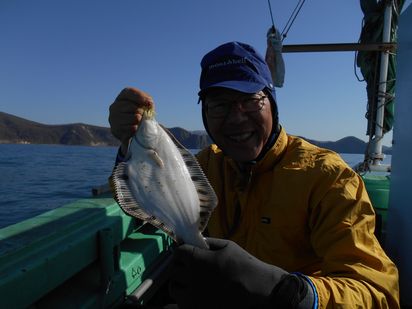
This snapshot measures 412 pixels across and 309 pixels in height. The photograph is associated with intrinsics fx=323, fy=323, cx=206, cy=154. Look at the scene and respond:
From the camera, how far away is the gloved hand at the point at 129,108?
2.47m

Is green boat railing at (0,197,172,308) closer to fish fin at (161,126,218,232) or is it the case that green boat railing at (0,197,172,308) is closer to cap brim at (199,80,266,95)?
fish fin at (161,126,218,232)

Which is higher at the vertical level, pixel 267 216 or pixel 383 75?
pixel 383 75

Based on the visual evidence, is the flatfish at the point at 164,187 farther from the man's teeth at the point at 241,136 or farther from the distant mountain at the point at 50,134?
the distant mountain at the point at 50,134

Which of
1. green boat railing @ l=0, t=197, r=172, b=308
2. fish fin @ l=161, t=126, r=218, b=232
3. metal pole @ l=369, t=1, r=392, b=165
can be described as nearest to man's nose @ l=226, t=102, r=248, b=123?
fish fin @ l=161, t=126, r=218, b=232

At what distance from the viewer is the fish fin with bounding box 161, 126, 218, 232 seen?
1.93m

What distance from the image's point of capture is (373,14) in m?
6.58

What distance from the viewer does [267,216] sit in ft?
7.77

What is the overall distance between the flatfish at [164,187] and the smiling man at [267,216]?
21 cm

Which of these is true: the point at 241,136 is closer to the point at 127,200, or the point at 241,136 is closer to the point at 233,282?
the point at 127,200

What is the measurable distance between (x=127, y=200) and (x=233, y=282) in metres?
0.80

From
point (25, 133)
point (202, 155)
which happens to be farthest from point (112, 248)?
point (25, 133)

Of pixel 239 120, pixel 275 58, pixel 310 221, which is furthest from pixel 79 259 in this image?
pixel 275 58

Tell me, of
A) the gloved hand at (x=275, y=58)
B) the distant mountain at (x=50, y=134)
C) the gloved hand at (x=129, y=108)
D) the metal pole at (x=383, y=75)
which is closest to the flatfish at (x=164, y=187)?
→ the gloved hand at (x=129, y=108)

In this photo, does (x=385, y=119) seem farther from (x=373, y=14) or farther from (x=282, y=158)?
(x=282, y=158)
